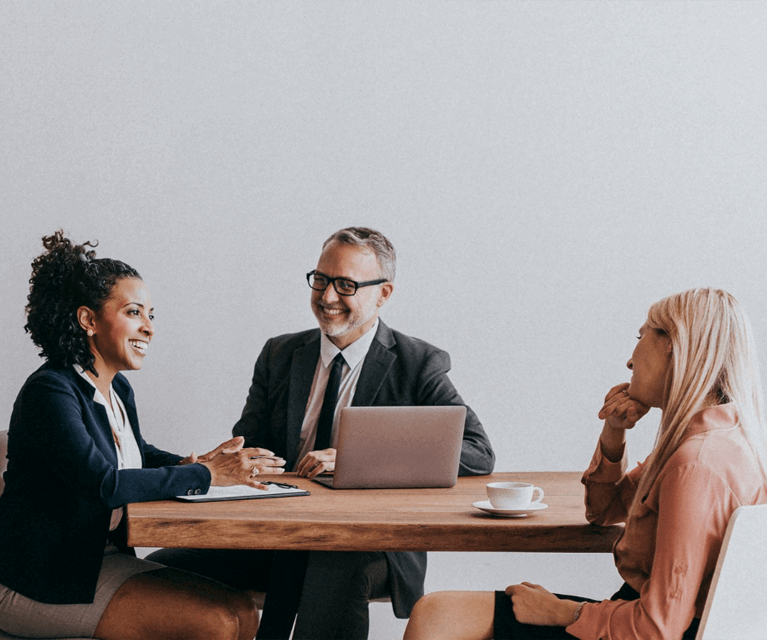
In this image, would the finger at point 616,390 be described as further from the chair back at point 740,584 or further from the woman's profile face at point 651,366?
the chair back at point 740,584

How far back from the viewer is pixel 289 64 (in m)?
3.52

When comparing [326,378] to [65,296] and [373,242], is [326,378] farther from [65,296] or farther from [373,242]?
[65,296]

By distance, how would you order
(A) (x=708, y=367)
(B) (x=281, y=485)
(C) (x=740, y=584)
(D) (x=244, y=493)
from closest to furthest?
(C) (x=740, y=584) < (A) (x=708, y=367) < (D) (x=244, y=493) < (B) (x=281, y=485)

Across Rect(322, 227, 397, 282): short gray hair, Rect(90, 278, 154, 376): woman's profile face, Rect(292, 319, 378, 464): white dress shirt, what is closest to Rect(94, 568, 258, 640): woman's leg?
Rect(90, 278, 154, 376): woman's profile face

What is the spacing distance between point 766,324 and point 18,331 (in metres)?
3.02

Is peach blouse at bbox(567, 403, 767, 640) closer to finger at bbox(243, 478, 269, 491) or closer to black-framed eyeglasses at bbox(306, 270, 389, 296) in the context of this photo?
finger at bbox(243, 478, 269, 491)

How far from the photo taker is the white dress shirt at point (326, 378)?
8.71 ft

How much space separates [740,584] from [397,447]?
0.89 m

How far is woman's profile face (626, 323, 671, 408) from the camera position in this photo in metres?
1.60

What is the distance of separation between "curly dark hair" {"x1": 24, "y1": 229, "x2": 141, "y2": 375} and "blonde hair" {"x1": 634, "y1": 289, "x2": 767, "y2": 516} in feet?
4.42

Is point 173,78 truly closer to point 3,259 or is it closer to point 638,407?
point 3,259

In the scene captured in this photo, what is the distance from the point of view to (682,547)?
136 centimetres

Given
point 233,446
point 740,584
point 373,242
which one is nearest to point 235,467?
point 233,446

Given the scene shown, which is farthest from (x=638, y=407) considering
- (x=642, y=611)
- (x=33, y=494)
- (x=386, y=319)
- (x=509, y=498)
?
(x=386, y=319)
